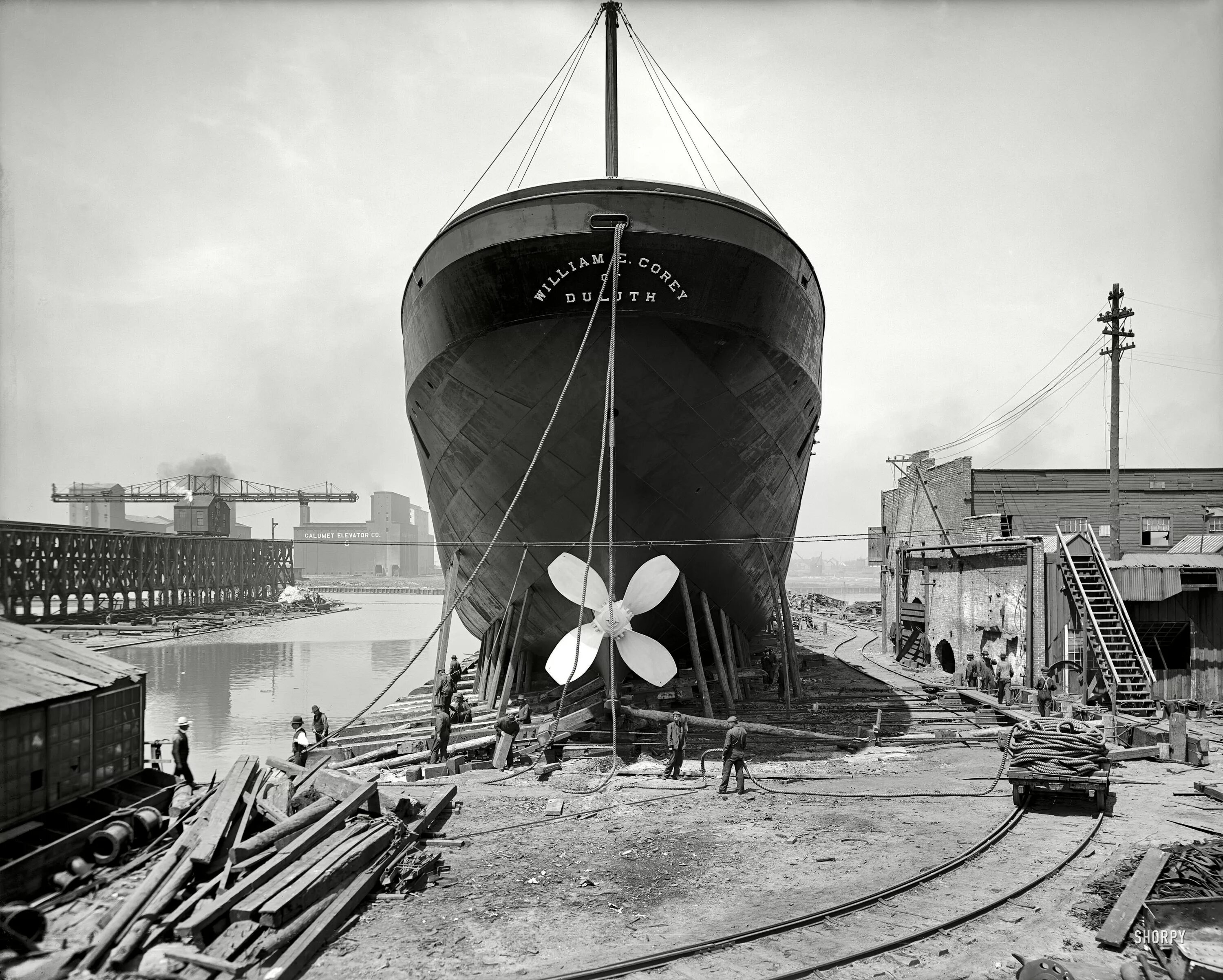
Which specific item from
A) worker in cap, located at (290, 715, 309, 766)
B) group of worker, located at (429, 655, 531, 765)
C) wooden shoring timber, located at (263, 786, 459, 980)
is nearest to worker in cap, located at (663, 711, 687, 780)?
group of worker, located at (429, 655, 531, 765)

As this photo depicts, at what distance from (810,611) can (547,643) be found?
41910mm

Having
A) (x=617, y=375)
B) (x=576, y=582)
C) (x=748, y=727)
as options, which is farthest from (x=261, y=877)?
(x=617, y=375)

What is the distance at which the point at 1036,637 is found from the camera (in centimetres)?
1596

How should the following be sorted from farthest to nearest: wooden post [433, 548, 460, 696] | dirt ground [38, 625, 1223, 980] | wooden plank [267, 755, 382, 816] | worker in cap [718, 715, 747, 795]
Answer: wooden post [433, 548, 460, 696], worker in cap [718, 715, 747, 795], wooden plank [267, 755, 382, 816], dirt ground [38, 625, 1223, 980]

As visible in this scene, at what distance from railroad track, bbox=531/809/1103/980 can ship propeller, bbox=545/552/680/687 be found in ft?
15.0

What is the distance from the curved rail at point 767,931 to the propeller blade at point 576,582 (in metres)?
5.25

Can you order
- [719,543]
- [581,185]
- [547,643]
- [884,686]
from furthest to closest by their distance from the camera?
[884,686] < [547,643] < [719,543] < [581,185]

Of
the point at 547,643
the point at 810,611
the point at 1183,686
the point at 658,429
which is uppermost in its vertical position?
the point at 658,429

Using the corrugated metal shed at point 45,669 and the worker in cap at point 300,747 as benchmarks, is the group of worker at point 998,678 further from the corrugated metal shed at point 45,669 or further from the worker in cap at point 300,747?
the corrugated metal shed at point 45,669

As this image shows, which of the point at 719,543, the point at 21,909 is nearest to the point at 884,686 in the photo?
the point at 719,543

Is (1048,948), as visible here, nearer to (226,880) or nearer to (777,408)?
(226,880)

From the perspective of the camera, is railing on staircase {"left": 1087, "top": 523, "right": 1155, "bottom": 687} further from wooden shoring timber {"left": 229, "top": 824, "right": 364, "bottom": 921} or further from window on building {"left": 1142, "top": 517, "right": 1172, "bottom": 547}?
window on building {"left": 1142, "top": 517, "right": 1172, "bottom": 547}

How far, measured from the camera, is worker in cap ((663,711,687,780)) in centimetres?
970

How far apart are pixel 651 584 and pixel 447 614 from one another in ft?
11.3
